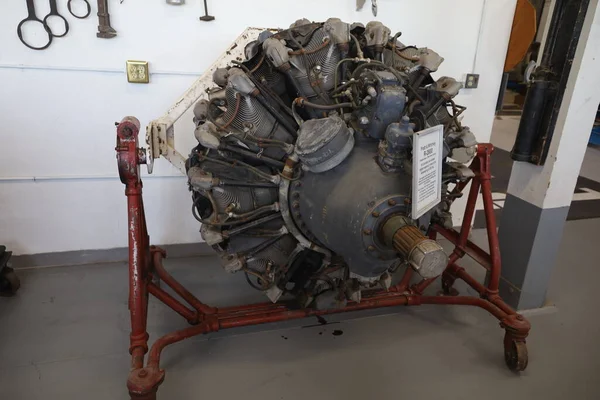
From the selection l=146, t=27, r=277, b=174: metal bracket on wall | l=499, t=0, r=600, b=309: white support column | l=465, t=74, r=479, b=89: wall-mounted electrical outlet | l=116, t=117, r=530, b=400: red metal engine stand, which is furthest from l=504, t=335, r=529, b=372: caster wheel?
l=146, t=27, r=277, b=174: metal bracket on wall

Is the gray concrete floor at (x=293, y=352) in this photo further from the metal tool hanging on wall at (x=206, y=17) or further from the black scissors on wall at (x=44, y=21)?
the metal tool hanging on wall at (x=206, y=17)

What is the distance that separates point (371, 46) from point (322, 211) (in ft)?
2.23

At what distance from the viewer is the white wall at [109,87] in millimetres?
2287

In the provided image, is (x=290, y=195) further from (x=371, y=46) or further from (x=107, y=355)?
(x=107, y=355)

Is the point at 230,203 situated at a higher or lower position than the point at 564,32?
lower

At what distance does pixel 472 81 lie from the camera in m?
2.83

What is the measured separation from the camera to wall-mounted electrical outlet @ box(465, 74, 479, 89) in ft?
9.25

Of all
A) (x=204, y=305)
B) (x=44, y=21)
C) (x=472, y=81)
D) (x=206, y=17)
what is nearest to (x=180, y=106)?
(x=206, y=17)

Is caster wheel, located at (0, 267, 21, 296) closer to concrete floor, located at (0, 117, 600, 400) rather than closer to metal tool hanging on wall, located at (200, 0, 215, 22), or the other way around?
concrete floor, located at (0, 117, 600, 400)

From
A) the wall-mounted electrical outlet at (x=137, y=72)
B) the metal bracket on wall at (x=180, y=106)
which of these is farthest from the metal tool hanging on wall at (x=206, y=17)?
the wall-mounted electrical outlet at (x=137, y=72)

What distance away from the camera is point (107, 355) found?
1.94 metres

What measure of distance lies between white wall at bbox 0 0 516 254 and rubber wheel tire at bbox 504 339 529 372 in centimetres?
167

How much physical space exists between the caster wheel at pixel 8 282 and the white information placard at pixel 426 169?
2.09 meters

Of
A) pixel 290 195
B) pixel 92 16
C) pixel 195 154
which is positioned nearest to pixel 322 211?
pixel 290 195
